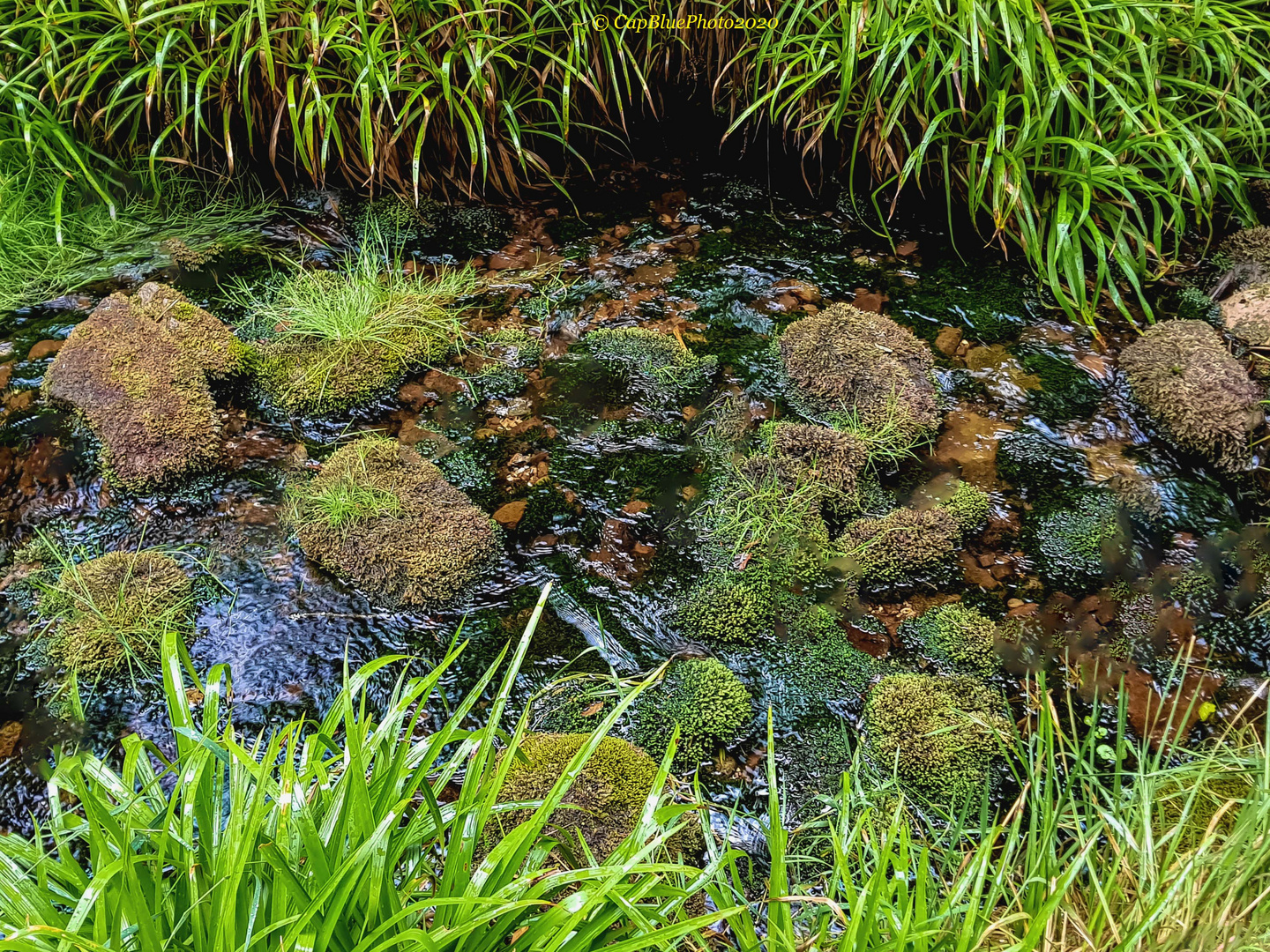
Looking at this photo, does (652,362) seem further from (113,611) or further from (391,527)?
(113,611)

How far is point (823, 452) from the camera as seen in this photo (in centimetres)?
304

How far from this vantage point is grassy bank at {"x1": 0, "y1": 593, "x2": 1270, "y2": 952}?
152 cm

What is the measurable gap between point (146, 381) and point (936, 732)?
2.78 m

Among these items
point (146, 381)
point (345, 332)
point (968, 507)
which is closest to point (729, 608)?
point (968, 507)

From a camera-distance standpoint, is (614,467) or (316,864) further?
(614,467)

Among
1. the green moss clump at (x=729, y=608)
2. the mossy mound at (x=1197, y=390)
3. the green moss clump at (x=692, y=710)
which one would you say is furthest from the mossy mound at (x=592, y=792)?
the mossy mound at (x=1197, y=390)

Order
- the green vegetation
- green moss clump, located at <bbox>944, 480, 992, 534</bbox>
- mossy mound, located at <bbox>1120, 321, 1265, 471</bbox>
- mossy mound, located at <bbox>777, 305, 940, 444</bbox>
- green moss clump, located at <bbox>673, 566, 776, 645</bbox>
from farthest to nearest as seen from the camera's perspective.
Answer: mossy mound, located at <bbox>777, 305, 940, 444</bbox>
mossy mound, located at <bbox>1120, 321, 1265, 471</bbox>
green moss clump, located at <bbox>944, 480, 992, 534</bbox>
green moss clump, located at <bbox>673, 566, 776, 645</bbox>
the green vegetation

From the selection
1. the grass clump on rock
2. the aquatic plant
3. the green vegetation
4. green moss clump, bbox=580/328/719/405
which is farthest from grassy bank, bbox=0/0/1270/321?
the aquatic plant

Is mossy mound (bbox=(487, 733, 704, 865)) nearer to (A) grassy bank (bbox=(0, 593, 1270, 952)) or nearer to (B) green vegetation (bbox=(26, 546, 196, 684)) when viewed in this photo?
(A) grassy bank (bbox=(0, 593, 1270, 952))

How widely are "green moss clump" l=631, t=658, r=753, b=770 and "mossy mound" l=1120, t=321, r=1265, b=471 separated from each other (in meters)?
1.91

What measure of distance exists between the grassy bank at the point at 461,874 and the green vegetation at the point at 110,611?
653 millimetres

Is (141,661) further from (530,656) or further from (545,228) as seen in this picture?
(545,228)

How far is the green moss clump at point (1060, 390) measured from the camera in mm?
3225

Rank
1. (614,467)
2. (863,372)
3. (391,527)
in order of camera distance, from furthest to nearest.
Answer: (863,372) → (614,467) → (391,527)
